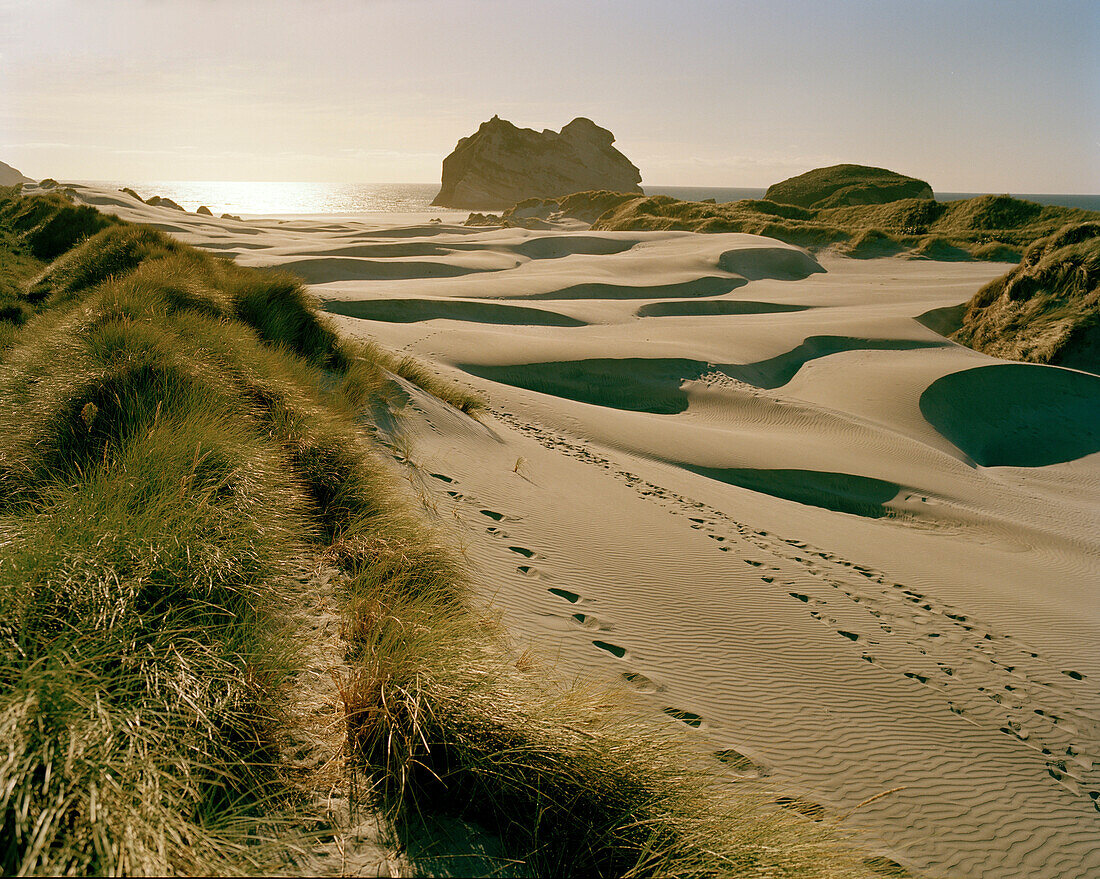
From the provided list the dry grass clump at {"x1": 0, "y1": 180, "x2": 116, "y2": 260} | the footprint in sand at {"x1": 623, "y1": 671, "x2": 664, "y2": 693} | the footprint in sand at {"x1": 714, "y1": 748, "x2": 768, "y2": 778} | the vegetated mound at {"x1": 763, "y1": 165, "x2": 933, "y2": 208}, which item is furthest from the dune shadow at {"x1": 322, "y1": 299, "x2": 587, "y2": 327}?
the vegetated mound at {"x1": 763, "y1": 165, "x2": 933, "y2": 208}

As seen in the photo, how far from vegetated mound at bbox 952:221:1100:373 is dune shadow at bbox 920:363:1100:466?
1498 millimetres

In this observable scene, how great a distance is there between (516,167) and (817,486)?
272 ft

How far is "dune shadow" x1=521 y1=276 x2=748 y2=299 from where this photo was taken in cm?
1969

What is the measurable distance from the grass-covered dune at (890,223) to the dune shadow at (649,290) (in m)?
11.4

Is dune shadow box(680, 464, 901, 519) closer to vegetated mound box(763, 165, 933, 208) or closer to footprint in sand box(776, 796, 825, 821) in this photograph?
footprint in sand box(776, 796, 825, 821)

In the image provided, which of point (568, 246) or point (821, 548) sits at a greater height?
point (568, 246)

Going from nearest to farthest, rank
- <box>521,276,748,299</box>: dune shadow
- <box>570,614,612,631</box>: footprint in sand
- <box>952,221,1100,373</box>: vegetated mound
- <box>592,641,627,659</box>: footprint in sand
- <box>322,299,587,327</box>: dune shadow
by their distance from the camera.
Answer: <box>592,641,627,659</box>: footprint in sand
<box>570,614,612,631</box>: footprint in sand
<box>952,221,1100,373</box>: vegetated mound
<box>322,299,587,327</box>: dune shadow
<box>521,276,748,299</box>: dune shadow

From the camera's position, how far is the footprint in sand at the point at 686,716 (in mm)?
2820

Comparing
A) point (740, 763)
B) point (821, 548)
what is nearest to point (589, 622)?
point (740, 763)

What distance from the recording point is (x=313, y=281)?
2066 centimetres

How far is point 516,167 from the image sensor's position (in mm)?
81562

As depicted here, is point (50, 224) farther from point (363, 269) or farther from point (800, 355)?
point (800, 355)

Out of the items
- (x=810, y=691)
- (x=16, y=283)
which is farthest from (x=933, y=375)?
(x=16, y=283)

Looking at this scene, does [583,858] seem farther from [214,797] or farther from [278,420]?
[278,420]
